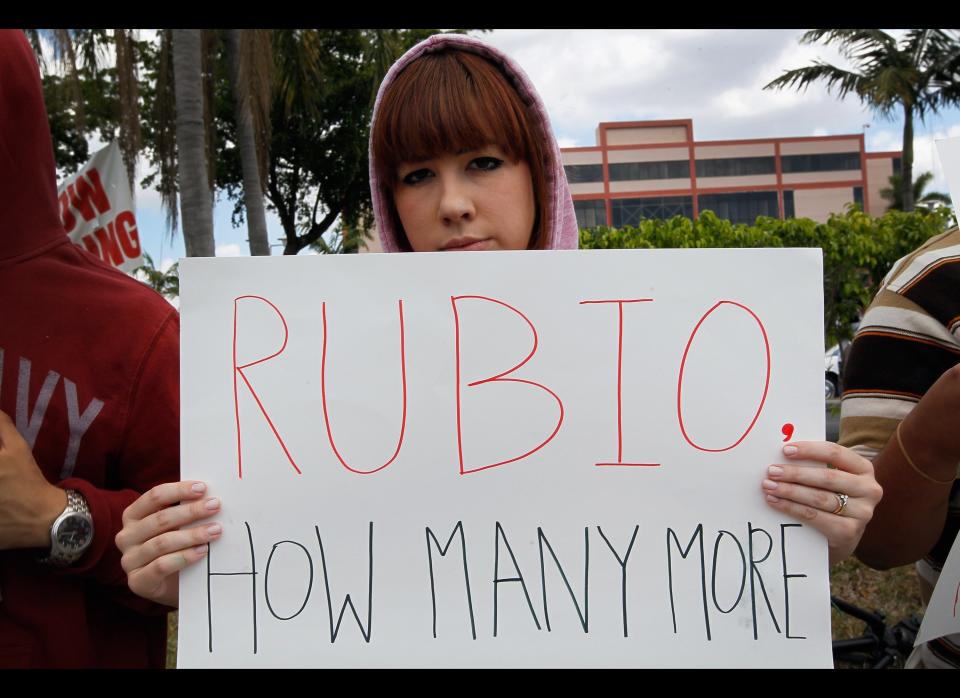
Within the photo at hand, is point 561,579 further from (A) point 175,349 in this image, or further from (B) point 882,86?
(B) point 882,86

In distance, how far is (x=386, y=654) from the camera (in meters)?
1.18

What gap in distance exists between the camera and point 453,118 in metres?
1.43

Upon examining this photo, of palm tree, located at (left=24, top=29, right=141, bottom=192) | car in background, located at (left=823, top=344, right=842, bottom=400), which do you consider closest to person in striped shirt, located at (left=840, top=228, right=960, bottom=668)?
palm tree, located at (left=24, top=29, right=141, bottom=192)

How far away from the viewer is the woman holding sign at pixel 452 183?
1163 millimetres

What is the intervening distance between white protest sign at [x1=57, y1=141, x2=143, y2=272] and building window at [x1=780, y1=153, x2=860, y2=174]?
64411 mm

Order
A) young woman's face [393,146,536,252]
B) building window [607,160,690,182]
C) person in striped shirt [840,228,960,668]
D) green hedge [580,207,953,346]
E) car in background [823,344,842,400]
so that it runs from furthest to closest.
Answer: building window [607,160,690,182]
car in background [823,344,842,400]
green hedge [580,207,953,346]
young woman's face [393,146,536,252]
person in striped shirt [840,228,960,668]

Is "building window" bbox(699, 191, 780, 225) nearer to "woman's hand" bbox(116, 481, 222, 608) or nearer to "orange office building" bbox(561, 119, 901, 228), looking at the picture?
"orange office building" bbox(561, 119, 901, 228)

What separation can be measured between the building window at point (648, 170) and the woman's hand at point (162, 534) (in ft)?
199

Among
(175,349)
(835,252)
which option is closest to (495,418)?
(175,349)

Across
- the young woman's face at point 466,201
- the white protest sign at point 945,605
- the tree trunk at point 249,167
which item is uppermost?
the tree trunk at point 249,167

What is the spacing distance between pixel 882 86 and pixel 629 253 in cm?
1609

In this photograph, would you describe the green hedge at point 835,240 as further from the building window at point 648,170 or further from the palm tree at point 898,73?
the building window at point 648,170

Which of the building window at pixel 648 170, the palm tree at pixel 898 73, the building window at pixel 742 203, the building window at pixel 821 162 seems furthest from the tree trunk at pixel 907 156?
the building window at pixel 821 162

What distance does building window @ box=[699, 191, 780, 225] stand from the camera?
61.0m
